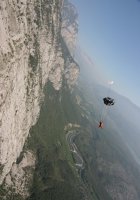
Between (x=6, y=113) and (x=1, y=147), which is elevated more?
(x=6, y=113)

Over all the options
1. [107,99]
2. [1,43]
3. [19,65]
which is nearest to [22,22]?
[19,65]

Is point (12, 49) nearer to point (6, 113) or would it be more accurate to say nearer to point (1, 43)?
point (1, 43)

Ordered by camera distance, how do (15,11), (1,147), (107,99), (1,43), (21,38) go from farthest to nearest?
(1,147) < (21,38) < (15,11) < (1,43) < (107,99)

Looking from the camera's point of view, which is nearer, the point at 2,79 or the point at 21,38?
the point at 2,79

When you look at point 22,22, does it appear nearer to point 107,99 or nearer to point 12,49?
point 12,49

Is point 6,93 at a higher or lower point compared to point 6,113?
higher

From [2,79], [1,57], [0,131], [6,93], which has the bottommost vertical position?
[0,131]

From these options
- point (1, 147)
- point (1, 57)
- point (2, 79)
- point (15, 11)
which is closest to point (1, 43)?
point (1, 57)

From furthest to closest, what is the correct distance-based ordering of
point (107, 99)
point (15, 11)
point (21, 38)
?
1. point (21, 38)
2. point (15, 11)
3. point (107, 99)

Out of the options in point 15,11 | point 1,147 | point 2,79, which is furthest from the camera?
point 1,147
